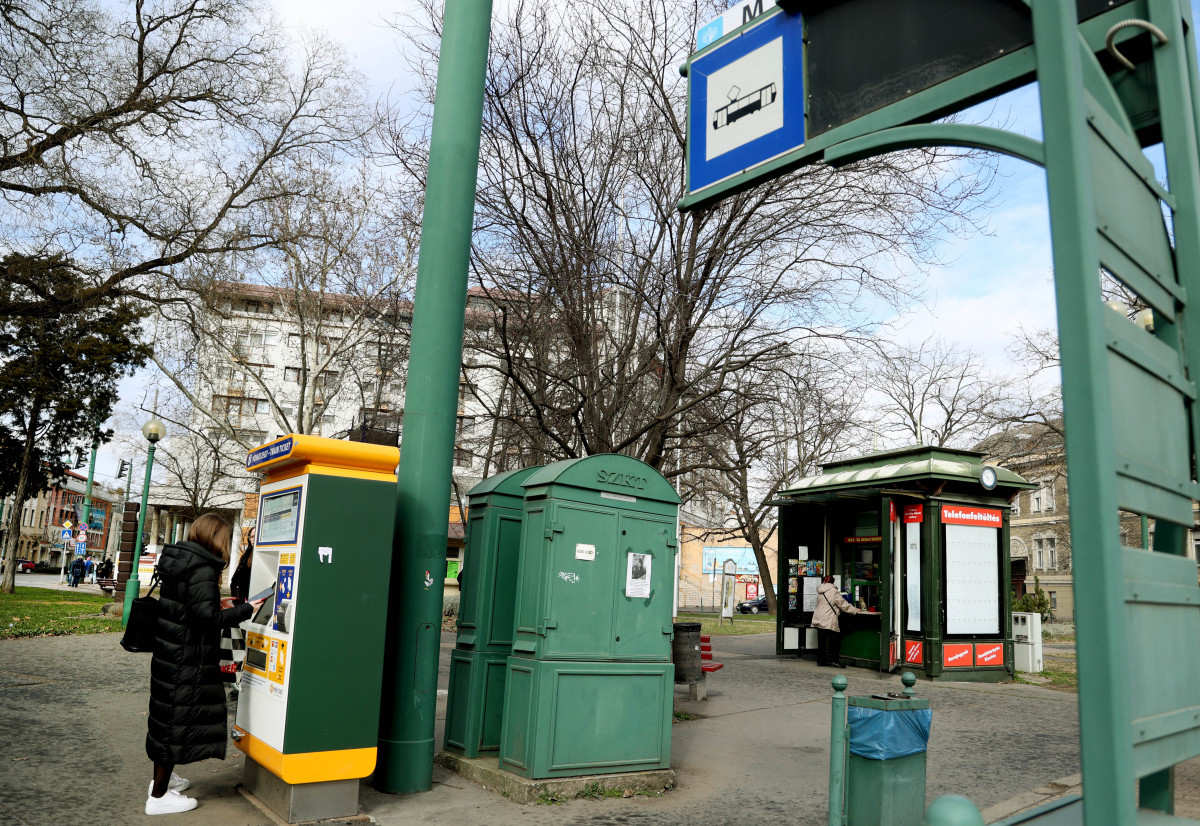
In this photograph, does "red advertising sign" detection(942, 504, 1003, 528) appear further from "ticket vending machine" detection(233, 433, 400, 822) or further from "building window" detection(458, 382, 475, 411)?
"ticket vending machine" detection(233, 433, 400, 822)

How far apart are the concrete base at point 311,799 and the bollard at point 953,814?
4179 mm

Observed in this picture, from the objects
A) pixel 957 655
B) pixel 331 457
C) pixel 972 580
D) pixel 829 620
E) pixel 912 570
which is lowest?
pixel 957 655

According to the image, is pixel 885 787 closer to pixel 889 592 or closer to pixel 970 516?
pixel 889 592

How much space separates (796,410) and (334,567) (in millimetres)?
8853

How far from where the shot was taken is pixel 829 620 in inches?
598

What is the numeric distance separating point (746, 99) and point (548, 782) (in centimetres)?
470

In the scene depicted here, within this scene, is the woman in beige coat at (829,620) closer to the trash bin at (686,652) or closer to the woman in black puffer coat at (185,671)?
the trash bin at (686,652)

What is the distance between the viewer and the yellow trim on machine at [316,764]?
522 cm

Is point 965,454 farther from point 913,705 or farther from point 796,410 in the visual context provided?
point 913,705

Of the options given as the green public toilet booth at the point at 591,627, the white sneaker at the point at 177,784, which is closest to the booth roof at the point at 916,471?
the green public toilet booth at the point at 591,627

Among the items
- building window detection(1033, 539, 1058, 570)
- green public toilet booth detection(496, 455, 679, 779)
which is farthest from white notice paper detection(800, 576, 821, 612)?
building window detection(1033, 539, 1058, 570)

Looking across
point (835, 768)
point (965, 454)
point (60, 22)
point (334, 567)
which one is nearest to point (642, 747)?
point (835, 768)

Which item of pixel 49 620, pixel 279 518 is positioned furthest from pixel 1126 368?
pixel 49 620

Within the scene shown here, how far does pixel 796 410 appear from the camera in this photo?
13016 millimetres
